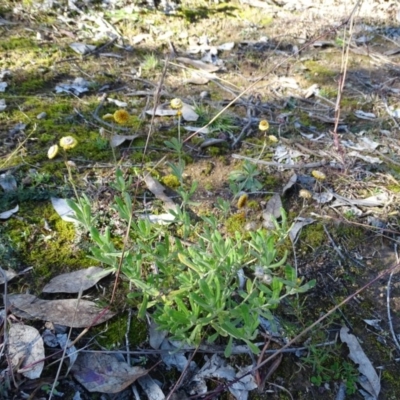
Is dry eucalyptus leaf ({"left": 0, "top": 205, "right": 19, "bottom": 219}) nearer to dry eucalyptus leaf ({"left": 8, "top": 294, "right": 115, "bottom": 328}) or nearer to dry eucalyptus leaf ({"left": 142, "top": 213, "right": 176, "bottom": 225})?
dry eucalyptus leaf ({"left": 8, "top": 294, "right": 115, "bottom": 328})

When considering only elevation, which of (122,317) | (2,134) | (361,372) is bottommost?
(361,372)

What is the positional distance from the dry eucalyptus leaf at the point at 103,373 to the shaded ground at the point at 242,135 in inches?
3.6

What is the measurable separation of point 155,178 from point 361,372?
58.8 inches

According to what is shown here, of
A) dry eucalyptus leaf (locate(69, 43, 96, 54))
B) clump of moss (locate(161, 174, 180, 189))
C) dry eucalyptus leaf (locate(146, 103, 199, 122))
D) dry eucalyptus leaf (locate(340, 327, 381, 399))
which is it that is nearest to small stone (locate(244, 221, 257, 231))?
clump of moss (locate(161, 174, 180, 189))

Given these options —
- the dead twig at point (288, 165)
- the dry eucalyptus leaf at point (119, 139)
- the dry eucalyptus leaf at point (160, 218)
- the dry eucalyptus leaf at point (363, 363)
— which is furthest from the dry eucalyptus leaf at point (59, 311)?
the dead twig at point (288, 165)

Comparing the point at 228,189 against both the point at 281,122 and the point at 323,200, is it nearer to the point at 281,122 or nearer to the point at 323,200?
the point at 323,200

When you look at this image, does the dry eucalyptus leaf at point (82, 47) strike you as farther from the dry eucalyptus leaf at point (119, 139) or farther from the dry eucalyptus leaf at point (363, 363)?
the dry eucalyptus leaf at point (363, 363)

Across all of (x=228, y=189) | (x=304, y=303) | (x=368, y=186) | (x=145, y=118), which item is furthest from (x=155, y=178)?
(x=368, y=186)

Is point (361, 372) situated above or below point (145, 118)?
below

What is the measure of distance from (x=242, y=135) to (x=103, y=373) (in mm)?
1922

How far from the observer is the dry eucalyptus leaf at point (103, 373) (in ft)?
5.76

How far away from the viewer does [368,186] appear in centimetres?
280

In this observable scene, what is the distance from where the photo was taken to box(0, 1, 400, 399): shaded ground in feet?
6.83

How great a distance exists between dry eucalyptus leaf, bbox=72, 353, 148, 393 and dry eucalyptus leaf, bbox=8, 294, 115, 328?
15cm
